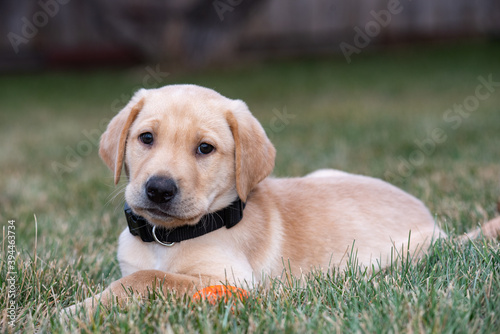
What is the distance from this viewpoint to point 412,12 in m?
20.0

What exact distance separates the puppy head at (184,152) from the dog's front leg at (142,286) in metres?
0.29

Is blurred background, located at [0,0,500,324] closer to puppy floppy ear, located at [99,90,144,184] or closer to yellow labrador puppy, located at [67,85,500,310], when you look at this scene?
puppy floppy ear, located at [99,90,144,184]

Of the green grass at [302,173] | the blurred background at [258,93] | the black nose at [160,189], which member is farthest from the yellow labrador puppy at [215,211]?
the blurred background at [258,93]

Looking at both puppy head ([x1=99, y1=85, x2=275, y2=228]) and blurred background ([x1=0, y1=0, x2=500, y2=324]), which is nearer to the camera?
puppy head ([x1=99, y1=85, x2=275, y2=228])

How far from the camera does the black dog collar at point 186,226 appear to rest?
313 cm

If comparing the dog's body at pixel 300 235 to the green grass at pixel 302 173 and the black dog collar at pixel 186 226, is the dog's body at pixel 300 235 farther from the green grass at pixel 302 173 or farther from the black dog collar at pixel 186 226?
the green grass at pixel 302 173

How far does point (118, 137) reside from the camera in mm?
3299

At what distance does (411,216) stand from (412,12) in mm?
17706

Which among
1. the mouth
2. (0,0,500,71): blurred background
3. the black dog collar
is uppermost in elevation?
the mouth

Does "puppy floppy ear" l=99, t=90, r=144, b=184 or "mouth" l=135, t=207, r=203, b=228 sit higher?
"puppy floppy ear" l=99, t=90, r=144, b=184

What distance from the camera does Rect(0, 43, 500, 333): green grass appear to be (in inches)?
96.9

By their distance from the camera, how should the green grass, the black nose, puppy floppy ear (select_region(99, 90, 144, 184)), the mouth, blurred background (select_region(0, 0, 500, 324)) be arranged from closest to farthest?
the green grass → the black nose → the mouth → puppy floppy ear (select_region(99, 90, 144, 184)) → blurred background (select_region(0, 0, 500, 324))

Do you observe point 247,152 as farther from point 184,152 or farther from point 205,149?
point 184,152

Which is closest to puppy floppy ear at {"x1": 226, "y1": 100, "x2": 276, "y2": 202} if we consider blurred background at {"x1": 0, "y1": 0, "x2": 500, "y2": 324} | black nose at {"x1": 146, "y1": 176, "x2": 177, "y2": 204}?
black nose at {"x1": 146, "y1": 176, "x2": 177, "y2": 204}
